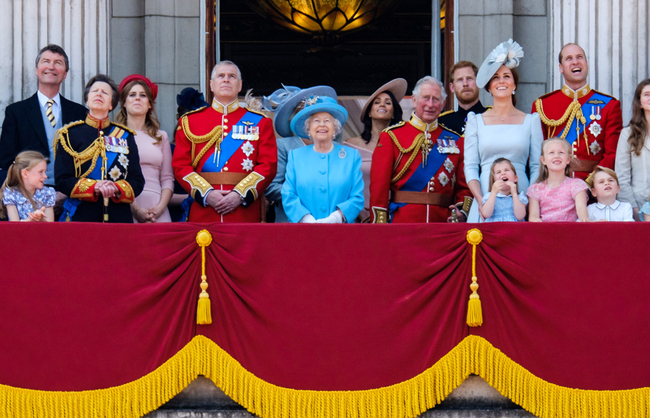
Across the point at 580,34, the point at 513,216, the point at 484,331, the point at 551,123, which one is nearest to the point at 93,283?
the point at 484,331

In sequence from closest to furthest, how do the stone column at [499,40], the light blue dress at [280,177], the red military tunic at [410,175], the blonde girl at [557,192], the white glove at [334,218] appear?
the blonde girl at [557,192] → the white glove at [334,218] → the red military tunic at [410,175] → the light blue dress at [280,177] → the stone column at [499,40]

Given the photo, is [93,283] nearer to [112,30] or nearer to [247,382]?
[247,382]

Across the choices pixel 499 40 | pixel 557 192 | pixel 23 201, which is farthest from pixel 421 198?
pixel 23 201

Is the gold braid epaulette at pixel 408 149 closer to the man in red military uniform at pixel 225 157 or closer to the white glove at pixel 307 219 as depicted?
the white glove at pixel 307 219

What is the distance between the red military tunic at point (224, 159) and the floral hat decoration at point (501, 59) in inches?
53.9

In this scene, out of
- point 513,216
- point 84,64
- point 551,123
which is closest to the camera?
point 513,216

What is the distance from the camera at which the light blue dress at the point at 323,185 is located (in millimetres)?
4910

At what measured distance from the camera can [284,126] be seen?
18.7 feet

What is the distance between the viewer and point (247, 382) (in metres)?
3.90

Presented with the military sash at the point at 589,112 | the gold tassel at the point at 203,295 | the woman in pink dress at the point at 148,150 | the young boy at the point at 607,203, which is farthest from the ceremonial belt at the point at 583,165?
the woman in pink dress at the point at 148,150

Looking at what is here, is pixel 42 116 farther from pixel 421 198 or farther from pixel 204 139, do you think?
pixel 421 198

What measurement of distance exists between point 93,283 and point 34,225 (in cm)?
41

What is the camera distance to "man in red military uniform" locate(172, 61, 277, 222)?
4.90m

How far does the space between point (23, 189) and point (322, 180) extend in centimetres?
171
